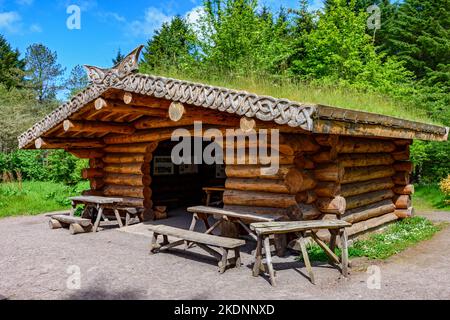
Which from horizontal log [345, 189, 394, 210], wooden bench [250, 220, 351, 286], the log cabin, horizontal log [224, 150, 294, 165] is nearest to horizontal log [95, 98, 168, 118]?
the log cabin

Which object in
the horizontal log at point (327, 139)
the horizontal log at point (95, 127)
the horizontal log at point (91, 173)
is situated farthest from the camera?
the horizontal log at point (91, 173)

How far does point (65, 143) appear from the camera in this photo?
10.6 meters

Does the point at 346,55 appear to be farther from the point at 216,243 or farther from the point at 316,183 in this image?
the point at 216,243

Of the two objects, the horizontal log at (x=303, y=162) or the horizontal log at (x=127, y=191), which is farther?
the horizontal log at (x=127, y=191)

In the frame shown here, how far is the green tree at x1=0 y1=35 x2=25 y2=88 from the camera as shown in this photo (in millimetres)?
37969

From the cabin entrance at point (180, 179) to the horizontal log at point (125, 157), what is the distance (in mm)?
1777

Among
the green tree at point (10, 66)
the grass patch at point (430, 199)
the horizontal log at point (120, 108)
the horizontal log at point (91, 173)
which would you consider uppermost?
the green tree at point (10, 66)

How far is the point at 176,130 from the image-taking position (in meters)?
9.44

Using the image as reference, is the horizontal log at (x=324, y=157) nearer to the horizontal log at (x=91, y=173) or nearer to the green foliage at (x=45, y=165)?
the horizontal log at (x=91, y=173)

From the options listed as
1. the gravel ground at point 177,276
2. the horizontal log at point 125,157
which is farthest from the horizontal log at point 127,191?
the gravel ground at point 177,276

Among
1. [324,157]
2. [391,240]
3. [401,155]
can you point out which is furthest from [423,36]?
[324,157]

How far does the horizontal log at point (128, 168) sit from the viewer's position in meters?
10.7
